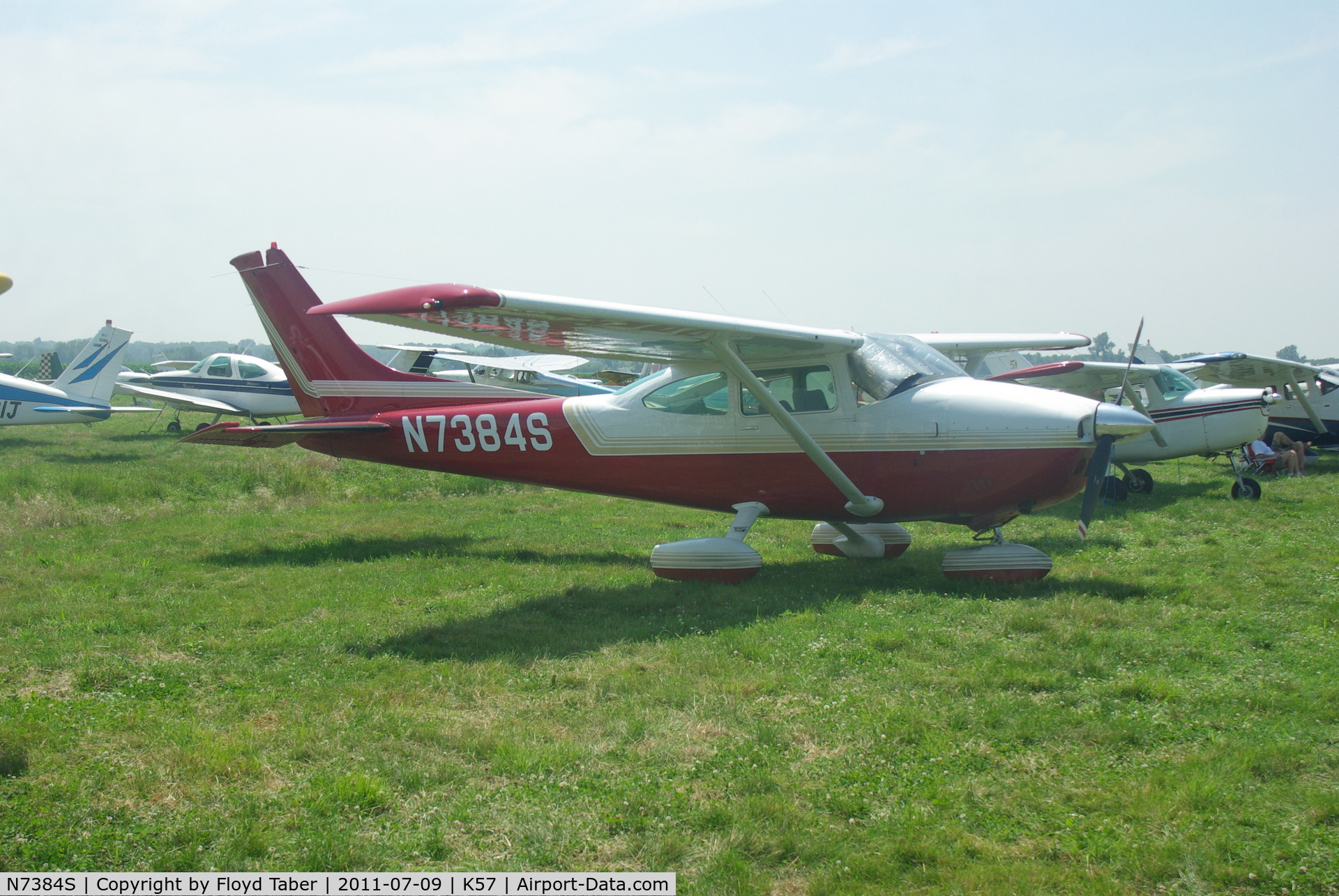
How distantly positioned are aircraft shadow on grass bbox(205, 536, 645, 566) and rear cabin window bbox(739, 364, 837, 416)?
2346mm

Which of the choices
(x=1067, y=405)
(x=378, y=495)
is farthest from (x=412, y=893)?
(x=378, y=495)

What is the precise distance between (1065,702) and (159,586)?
24.3 feet

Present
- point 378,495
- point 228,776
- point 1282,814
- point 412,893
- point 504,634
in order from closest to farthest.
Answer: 1. point 412,893
2. point 1282,814
3. point 228,776
4. point 504,634
5. point 378,495

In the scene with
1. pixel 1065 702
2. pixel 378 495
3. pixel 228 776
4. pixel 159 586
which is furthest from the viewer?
pixel 378 495

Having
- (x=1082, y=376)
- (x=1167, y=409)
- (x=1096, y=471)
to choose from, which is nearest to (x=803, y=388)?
(x=1096, y=471)

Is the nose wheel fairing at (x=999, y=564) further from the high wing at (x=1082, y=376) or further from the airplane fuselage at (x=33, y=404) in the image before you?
the airplane fuselage at (x=33, y=404)

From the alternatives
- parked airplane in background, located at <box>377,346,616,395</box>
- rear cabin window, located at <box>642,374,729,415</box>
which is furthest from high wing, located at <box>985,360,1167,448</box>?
parked airplane in background, located at <box>377,346,616,395</box>

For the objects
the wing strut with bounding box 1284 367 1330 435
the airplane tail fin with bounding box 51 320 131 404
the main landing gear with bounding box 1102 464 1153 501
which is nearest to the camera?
the main landing gear with bounding box 1102 464 1153 501

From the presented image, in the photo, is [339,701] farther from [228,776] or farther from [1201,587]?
[1201,587]

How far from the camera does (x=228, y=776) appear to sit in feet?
13.4

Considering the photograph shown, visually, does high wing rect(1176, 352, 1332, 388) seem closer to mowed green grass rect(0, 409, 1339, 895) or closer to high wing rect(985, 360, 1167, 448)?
high wing rect(985, 360, 1167, 448)

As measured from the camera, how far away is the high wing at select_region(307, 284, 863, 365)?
20.4 feet

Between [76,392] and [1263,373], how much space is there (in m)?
28.8
